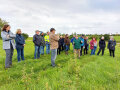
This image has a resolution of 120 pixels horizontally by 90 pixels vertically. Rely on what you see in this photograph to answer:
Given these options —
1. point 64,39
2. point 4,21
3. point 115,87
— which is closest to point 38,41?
point 64,39

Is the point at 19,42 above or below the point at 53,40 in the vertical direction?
below

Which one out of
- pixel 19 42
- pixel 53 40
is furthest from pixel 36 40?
pixel 53 40

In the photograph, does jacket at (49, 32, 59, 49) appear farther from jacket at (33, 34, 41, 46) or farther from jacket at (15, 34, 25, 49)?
jacket at (15, 34, 25, 49)

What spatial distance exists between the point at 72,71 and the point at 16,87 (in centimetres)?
216

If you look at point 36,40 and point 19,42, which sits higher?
point 36,40

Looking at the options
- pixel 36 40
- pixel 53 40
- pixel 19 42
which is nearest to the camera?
pixel 53 40

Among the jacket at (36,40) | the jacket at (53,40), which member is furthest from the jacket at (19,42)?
the jacket at (53,40)

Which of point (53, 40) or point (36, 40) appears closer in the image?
point (53, 40)

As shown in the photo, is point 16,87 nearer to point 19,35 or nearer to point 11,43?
point 11,43

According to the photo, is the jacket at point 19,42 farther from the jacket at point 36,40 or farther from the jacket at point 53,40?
the jacket at point 53,40

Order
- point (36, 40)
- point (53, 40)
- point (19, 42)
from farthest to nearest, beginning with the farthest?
point (36, 40)
point (19, 42)
point (53, 40)

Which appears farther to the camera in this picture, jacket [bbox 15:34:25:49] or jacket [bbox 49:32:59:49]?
jacket [bbox 15:34:25:49]

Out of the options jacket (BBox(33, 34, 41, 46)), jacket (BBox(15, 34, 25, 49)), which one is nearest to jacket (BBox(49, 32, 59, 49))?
jacket (BBox(33, 34, 41, 46))

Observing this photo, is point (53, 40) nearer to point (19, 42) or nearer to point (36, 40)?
point (36, 40)
